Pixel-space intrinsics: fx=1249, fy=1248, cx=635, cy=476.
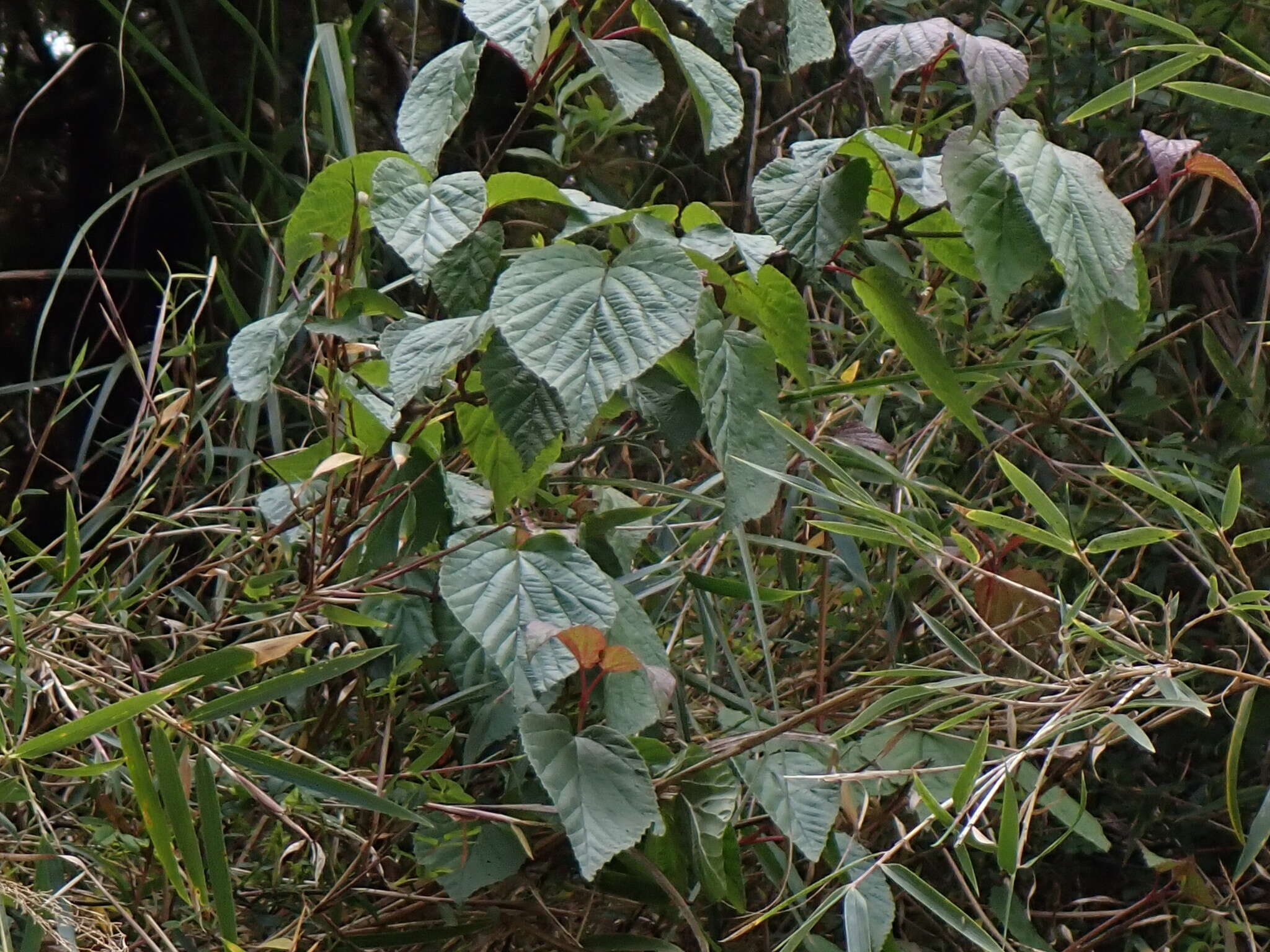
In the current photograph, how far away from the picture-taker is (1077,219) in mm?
638

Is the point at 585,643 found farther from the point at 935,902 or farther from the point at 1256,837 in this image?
the point at 1256,837

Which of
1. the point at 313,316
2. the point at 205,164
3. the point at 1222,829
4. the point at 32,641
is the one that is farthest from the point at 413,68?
the point at 1222,829

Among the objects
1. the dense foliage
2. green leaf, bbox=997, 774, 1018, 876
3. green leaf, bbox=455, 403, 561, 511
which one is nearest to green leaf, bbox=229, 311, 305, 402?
the dense foliage

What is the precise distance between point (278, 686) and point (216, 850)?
0.28 ft

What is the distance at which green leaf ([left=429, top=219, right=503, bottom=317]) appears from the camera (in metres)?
0.67

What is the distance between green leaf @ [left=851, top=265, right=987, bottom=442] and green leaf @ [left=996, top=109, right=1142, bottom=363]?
0.08 meters

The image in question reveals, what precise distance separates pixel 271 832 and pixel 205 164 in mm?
837

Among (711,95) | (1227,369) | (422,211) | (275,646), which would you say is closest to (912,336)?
(711,95)

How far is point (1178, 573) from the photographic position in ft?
3.81

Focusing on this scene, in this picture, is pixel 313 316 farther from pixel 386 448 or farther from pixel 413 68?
pixel 413 68

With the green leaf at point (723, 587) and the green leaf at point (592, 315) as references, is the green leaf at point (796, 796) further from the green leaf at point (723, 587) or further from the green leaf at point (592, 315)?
the green leaf at point (592, 315)

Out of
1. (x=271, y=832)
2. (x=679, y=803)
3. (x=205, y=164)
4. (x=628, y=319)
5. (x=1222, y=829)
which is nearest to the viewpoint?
(x=628, y=319)

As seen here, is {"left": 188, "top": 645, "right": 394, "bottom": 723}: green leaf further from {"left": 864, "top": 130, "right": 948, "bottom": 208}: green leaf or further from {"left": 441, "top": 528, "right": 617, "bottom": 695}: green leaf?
{"left": 864, "top": 130, "right": 948, "bottom": 208}: green leaf

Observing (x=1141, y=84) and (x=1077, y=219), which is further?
(x=1141, y=84)
